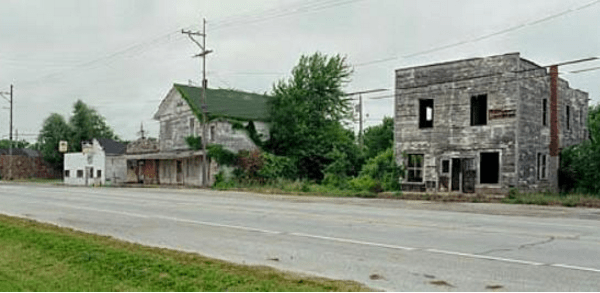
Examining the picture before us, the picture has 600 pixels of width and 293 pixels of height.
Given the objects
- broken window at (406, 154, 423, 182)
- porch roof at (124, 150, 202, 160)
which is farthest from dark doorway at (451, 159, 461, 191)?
porch roof at (124, 150, 202, 160)

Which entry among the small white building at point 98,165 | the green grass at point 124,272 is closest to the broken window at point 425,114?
the green grass at point 124,272

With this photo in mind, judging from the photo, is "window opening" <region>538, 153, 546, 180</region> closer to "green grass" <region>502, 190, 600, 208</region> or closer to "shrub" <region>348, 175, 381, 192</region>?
"green grass" <region>502, 190, 600, 208</region>

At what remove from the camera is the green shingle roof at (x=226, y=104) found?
49531 mm

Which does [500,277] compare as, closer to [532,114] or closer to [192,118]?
[532,114]

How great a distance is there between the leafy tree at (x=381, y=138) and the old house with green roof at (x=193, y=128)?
870 cm

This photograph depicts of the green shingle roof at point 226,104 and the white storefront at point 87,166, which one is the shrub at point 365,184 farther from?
the white storefront at point 87,166

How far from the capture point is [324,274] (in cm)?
855

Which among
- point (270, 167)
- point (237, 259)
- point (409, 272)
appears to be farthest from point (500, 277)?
point (270, 167)

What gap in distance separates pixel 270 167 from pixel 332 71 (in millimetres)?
10184

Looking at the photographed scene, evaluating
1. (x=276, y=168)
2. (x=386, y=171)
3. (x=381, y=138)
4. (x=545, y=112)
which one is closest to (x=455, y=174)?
(x=386, y=171)

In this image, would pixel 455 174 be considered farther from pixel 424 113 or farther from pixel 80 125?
pixel 80 125

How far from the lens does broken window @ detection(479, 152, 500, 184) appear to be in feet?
98.7

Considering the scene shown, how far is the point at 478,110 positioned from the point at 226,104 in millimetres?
25545

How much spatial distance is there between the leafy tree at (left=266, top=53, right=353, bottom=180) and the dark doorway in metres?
16.5
